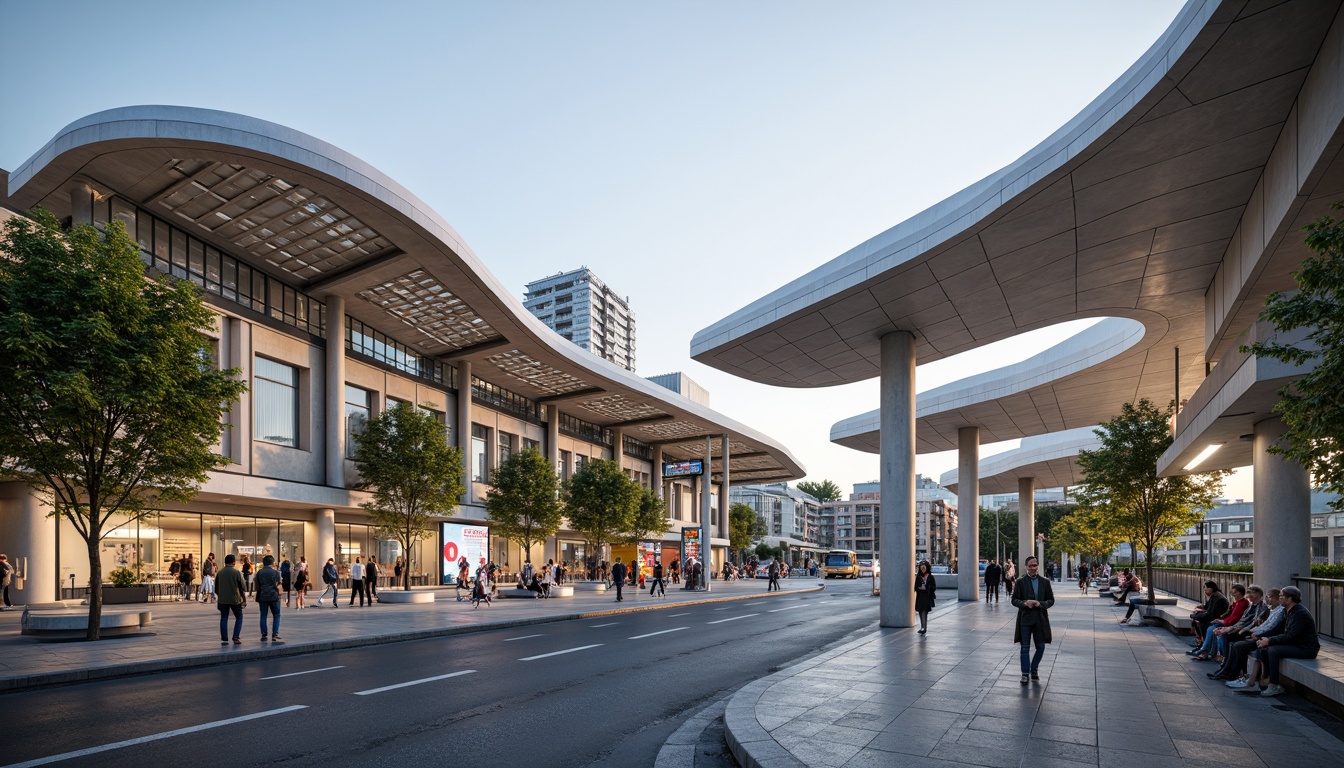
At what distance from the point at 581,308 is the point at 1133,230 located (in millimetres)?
137707

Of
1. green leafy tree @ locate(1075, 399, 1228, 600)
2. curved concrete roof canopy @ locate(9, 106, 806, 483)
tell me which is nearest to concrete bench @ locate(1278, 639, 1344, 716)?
green leafy tree @ locate(1075, 399, 1228, 600)

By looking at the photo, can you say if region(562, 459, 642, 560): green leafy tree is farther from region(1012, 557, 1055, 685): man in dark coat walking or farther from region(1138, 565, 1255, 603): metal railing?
region(1012, 557, 1055, 685): man in dark coat walking

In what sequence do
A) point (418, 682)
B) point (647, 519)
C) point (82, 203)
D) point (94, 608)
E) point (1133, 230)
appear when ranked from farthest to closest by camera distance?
point (647, 519) < point (82, 203) < point (94, 608) < point (1133, 230) < point (418, 682)

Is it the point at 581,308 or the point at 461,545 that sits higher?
the point at 581,308

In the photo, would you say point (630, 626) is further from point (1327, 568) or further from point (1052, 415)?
point (1052, 415)

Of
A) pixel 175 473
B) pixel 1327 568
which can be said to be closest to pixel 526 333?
pixel 175 473

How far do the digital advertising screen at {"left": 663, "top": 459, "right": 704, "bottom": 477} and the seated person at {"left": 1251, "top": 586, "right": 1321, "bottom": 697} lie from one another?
41.9 metres

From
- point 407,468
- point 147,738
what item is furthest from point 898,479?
point 407,468

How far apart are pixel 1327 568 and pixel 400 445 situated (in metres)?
31.2

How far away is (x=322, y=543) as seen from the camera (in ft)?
122

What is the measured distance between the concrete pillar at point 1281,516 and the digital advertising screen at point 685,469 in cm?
3743

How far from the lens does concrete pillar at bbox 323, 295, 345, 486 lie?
3656 centimetres

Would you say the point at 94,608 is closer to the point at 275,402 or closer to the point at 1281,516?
the point at 275,402

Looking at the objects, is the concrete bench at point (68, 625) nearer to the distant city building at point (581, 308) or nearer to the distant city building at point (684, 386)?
the distant city building at point (684, 386)
